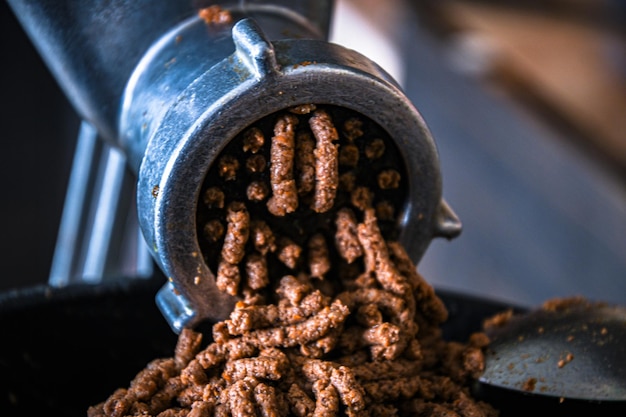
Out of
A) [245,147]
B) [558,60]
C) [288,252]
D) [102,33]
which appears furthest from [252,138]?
[558,60]

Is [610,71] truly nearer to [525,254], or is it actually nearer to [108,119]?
[525,254]

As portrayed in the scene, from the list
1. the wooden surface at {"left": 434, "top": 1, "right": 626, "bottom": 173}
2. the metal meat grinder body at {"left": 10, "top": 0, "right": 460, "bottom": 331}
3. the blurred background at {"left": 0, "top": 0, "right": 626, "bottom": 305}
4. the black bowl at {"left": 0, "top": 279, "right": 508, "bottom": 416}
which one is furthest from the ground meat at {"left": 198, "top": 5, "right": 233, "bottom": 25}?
the wooden surface at {"left": 434, "top": 1, "right": 626, "bottom": 173}

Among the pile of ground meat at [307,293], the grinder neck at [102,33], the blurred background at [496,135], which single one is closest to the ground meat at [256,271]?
the pile of ground meat at [307,293]

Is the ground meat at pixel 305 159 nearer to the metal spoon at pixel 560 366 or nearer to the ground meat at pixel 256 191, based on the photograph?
the ground meat at pixel 256 191

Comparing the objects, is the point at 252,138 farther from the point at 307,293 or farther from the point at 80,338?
the point at 80,338

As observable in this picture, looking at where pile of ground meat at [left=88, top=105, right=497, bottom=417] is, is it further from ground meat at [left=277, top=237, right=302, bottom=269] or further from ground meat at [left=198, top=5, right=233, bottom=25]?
ground meat at [left=198, top=5, right=233, bottom=25]

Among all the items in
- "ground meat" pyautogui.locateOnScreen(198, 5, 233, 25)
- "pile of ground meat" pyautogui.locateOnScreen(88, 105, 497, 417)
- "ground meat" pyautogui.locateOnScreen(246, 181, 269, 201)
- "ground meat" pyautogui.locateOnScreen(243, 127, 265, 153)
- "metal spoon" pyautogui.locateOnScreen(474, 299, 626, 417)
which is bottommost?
"metal spoon" pyautogui.locateOnScreen(474, 299, 626, 417)
